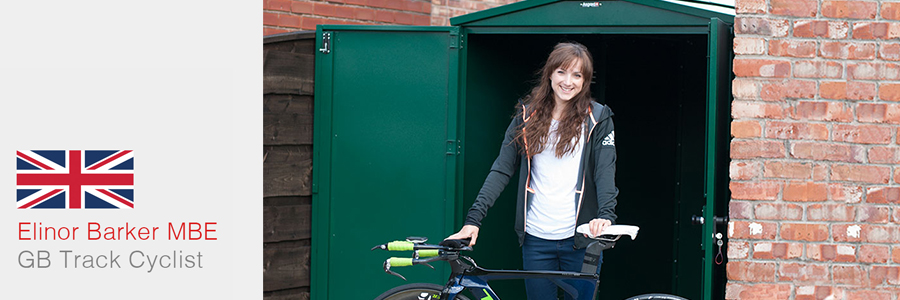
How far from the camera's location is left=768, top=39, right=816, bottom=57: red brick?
381 centimetres

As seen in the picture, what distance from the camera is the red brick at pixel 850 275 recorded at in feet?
12.7

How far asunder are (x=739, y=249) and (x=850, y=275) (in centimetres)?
46

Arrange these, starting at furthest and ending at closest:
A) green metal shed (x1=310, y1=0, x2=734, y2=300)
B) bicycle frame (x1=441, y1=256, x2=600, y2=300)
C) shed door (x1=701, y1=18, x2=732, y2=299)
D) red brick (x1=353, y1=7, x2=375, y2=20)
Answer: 1. red brick (x1=353, y1=7, x2=375, y2=20)
2. green metal shed (x1=310, y1=0, x2=734, y2=300)
3. shed door (x1=701, y1=18, x2=732, y2=299)
4. bicycle frame (x1=441, y1=256, x2=600, y2=300)

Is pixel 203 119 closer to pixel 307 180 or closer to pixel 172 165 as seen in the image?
pixel 172 165

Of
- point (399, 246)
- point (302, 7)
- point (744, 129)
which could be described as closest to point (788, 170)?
point (744, 129)

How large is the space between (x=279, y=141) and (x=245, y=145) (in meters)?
0.20

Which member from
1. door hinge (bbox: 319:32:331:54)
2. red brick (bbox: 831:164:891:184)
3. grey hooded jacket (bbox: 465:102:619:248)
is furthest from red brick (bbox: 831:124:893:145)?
door hinge (bbox: 319:32:331:54)

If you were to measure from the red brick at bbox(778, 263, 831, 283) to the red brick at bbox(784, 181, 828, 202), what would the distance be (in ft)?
0.89

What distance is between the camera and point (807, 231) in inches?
152

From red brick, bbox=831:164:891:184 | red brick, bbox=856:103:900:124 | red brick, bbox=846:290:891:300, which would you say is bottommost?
red brick, bbox=846:290:891:300

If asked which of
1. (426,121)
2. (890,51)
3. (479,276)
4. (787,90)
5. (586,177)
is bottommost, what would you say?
(479,276)

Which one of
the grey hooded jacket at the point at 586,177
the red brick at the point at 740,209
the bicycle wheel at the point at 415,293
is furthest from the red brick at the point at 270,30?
the red brick at the point at 740,209

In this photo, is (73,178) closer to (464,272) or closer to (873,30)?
(464,272)

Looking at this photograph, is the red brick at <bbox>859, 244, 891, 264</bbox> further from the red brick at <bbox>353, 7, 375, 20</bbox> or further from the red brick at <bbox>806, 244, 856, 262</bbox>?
the red brick at <bbox>353, 7, 375, 20</bbox>
